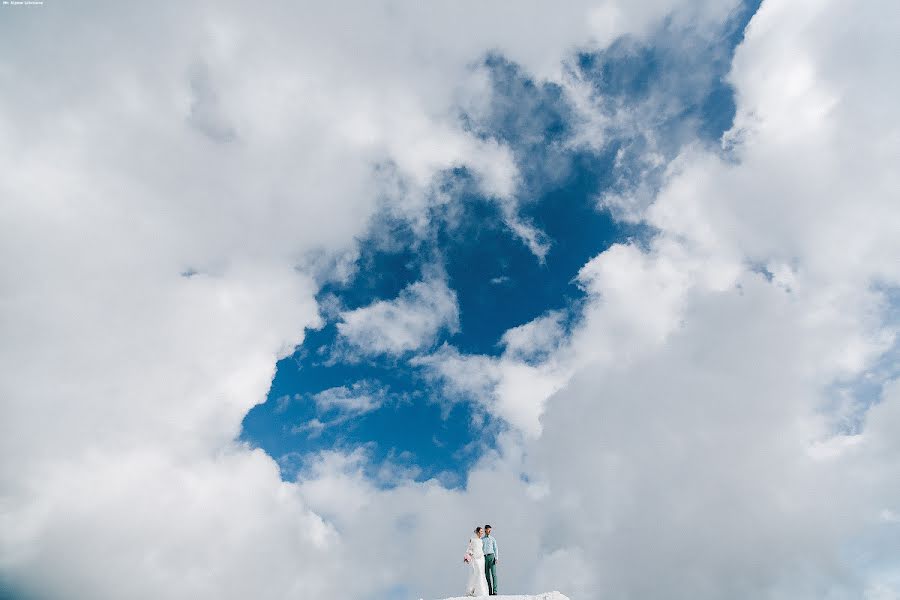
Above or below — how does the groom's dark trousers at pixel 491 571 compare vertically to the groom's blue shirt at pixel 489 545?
below

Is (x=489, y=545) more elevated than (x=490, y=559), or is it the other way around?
(x=489, y=545)

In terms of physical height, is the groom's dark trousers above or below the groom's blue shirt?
below

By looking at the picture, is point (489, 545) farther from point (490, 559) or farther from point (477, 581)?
point (477, 581)

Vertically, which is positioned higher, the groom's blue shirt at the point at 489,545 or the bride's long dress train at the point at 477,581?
the groom's blue shirt at the point at 489,545

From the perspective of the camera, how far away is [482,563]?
35.8 meters

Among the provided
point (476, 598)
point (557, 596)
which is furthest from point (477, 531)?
point (557, 596)

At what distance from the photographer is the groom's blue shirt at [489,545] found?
118 feet

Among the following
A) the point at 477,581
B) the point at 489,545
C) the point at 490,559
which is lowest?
the point at 477,581

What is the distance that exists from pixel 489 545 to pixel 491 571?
5.74 feet

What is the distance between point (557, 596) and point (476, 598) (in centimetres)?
519

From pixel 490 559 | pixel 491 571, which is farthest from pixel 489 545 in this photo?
pixel 491 571

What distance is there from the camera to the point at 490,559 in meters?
35.9

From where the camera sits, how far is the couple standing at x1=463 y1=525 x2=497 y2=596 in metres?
35.4

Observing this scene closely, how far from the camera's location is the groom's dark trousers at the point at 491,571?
35.9m
